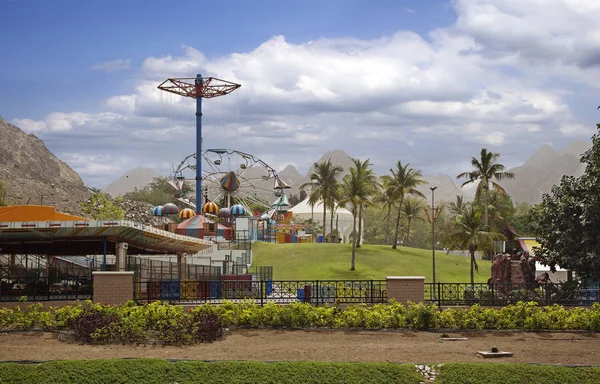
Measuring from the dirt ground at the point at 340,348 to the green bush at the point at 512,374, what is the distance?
3.96 feet

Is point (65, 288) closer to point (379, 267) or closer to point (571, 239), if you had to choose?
point (571, 239)

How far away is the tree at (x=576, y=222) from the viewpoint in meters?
31.6

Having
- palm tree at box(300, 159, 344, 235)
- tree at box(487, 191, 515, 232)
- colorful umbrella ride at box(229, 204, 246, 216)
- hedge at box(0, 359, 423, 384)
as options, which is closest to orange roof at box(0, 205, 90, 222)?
hedge at box(0, 359, 423, 384)

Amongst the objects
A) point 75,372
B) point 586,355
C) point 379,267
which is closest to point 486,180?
point 379,267

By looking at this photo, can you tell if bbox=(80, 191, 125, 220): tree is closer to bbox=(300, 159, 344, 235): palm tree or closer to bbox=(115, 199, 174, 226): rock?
bbox=(300, 159, 344, 235): palm tree

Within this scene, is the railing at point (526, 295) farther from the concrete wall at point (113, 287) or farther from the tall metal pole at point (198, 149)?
the tall metal pole at point (198, 149)

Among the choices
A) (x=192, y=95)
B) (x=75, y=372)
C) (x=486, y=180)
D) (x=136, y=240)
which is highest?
(x=192, y=95)

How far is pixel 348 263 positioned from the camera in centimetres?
6919

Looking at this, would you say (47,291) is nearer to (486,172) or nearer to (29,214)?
(29,214)

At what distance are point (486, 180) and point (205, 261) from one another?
1332 inches

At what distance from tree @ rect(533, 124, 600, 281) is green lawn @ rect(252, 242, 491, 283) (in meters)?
30.5

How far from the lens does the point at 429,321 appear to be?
78.5 ft

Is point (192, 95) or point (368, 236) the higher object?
point (192, 95)

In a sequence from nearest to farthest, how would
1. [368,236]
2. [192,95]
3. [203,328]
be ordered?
[203,328] → [192,95] → [368,236]
